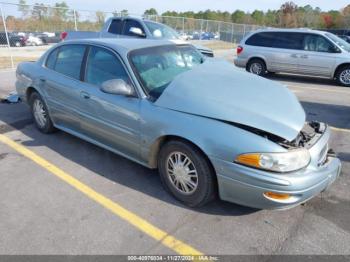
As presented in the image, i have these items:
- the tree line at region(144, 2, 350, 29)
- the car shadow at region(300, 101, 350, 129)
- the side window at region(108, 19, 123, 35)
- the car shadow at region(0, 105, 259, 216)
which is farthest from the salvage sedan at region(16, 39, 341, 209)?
the tree line at region(144, 2, 350, 29)

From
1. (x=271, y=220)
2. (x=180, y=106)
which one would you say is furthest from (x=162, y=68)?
(x=271, y=220)

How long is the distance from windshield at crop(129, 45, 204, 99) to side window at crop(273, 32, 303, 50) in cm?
761

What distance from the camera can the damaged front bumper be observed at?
262cm

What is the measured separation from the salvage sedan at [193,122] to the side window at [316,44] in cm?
715

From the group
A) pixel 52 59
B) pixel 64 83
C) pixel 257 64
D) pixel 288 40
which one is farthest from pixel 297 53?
pixel 64 83

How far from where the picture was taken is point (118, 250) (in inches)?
103

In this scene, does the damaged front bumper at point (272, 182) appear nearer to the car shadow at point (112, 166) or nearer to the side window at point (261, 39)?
the car shadow at point (112, 166)

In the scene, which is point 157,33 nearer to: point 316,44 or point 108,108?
point 316,44

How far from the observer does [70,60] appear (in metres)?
4.35

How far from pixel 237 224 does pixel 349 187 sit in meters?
1.58

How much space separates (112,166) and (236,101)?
1868 millimetres

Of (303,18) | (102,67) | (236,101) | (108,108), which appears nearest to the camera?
(236,101)

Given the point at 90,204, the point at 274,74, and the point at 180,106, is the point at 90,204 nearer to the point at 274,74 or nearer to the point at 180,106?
the point at 180,106

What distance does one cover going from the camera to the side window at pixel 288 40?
1042 cm
